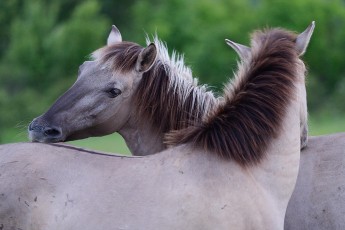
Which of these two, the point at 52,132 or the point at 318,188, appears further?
the point at 318,188

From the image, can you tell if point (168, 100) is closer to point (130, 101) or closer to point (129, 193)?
point (130, 101)

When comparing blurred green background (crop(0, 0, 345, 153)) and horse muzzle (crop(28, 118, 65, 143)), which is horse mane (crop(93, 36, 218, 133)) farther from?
blurred green background (crop(0, 0, 345, 153))

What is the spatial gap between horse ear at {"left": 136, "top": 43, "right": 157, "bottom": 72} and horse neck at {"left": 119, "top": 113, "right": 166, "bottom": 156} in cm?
35

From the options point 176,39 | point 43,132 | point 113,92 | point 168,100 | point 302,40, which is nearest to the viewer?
point 302,40

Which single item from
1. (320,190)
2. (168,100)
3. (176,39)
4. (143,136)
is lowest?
(176,39)

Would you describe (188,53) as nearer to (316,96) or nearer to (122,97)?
(316,96)

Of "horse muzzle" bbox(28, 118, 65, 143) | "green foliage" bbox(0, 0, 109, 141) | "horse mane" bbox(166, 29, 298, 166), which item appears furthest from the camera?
"green foliage" bbox(0, 0, 109, 141)

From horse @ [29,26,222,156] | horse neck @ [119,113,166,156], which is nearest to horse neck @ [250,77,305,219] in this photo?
horse @ [29,26,222,156]

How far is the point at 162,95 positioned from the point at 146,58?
0.28 metres

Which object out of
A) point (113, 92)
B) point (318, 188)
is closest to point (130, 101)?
point (113, 92)

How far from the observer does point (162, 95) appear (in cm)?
591

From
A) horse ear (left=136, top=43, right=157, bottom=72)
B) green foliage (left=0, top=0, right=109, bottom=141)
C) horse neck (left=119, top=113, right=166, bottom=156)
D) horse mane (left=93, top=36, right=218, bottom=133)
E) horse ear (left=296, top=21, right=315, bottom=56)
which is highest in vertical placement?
horse ear (left=296, top=21, right=315, bottom=56)

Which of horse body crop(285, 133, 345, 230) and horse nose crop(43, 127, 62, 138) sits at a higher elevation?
horse nose crop(43, 127, 62, 138)

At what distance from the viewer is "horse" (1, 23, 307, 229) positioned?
4.81 metres
